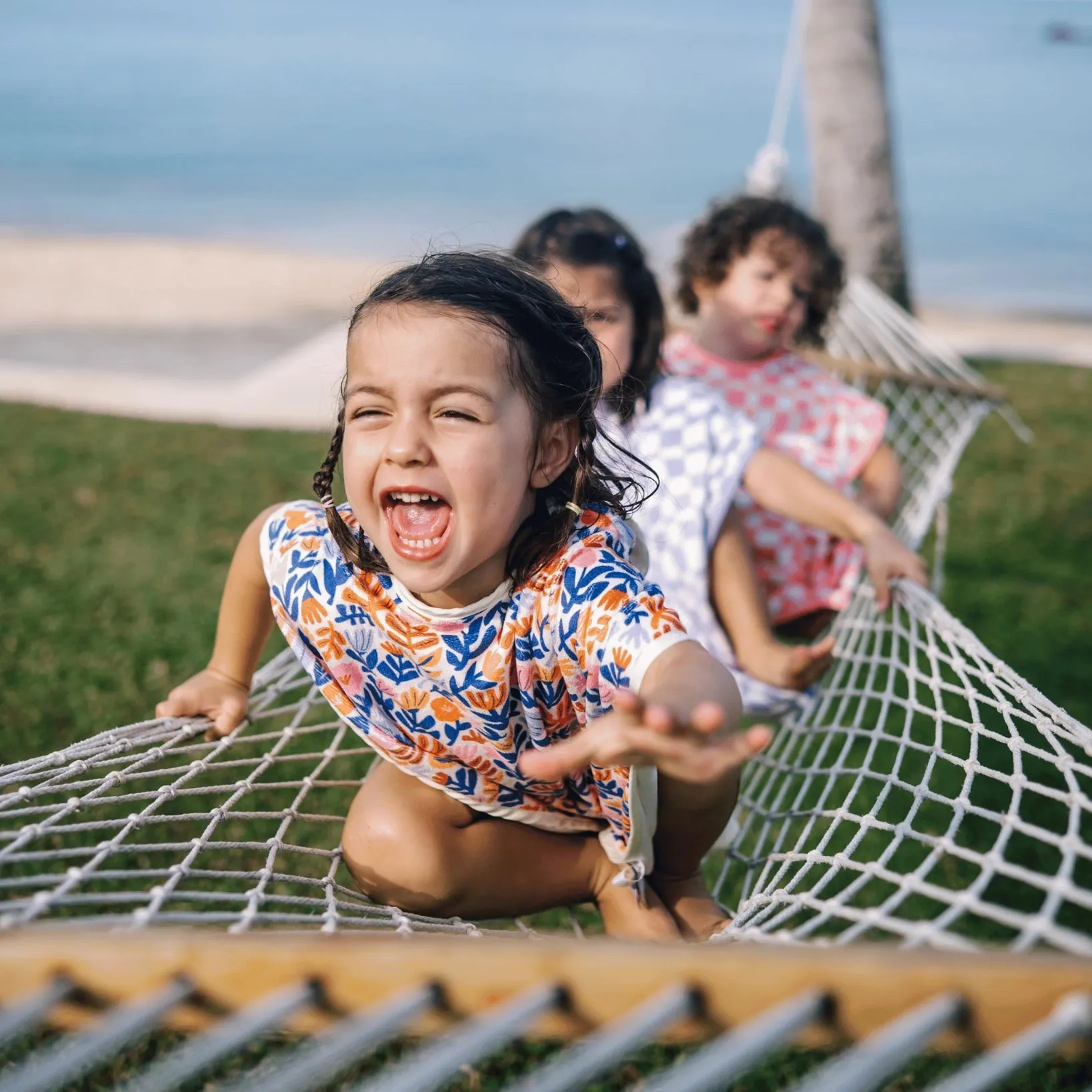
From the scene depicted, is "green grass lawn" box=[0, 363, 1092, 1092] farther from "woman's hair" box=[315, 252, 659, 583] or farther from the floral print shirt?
"woman's hair" box=[315, 252, 659, 583]

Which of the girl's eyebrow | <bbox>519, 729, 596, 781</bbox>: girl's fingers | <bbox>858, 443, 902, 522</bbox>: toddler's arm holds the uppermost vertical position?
the girl's eyebrow

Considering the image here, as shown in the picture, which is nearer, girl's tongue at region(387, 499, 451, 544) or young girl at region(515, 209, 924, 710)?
girl's tongue at region(387, 499, 451, 544)

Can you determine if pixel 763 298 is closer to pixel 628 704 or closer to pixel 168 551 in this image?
pixel 168 551

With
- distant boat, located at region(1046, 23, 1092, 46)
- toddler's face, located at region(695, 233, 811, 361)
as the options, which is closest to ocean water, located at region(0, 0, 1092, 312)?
toddler's face, located at region(695, 233, 811, 361)

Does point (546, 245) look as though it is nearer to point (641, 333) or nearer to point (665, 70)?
point (641, 333)

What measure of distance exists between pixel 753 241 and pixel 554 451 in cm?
146

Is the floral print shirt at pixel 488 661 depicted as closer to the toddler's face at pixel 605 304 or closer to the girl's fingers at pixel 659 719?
the girl's fingers at pixel 659 719

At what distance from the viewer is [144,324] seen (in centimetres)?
711

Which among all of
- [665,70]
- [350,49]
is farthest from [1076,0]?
[350,49]

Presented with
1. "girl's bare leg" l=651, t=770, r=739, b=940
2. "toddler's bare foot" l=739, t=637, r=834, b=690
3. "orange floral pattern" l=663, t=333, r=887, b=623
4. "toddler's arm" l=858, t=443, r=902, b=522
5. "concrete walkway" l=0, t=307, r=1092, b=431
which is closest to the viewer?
"girl's bare leg" l=651, t=770, r=739, b=940

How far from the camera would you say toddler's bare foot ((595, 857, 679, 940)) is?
1582 millimetres

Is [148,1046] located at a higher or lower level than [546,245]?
lower

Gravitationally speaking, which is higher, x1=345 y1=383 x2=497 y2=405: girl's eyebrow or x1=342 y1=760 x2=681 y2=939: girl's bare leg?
x1=345 y1=383 x2=497 y2=405: girl's eyebrow

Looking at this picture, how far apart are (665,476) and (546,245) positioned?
0.46 m
